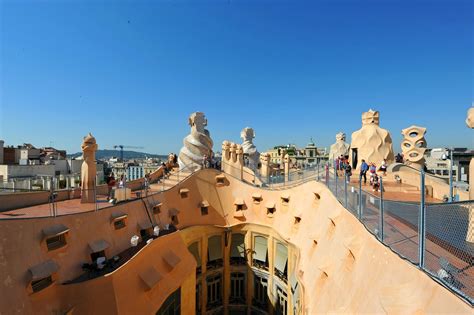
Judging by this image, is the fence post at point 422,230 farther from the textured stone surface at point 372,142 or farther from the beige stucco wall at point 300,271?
the textured stone surface at point 372,142

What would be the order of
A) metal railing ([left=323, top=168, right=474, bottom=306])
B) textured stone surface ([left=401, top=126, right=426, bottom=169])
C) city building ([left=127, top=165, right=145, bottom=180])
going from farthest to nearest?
city building ([left=127, top=165, right=145, bottom=180]) < textured stone surface ([left=401, top=126, right=426, bottom=169]) < metal railing ([left=323, top=168, right=474, bottom=306])

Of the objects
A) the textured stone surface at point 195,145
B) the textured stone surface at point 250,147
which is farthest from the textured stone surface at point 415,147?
the textured stone surface at point 195,145

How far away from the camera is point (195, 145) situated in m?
19.9

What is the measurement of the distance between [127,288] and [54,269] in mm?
2299

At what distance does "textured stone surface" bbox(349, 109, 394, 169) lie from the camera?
2052cm

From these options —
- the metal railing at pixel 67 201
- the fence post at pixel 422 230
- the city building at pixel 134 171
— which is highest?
the fence post at pixel 422 230

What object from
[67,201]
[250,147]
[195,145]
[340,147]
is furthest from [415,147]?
[67,201]

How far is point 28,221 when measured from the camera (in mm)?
6957

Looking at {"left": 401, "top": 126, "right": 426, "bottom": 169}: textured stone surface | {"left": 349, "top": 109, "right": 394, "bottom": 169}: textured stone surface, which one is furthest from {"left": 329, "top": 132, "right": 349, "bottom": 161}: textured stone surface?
{"left": 349, "top": 109, "right": 394, "bottom": 169}: textured stone surface

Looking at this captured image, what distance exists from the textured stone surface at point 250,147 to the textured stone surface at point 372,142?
395 inches

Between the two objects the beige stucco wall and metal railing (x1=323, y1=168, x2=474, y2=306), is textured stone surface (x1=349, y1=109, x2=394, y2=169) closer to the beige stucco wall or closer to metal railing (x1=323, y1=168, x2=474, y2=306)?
the beige stucco wall

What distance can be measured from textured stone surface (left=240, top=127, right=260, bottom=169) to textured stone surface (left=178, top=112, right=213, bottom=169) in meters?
7.58

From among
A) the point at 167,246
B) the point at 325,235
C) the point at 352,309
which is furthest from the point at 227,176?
the point at 352,309

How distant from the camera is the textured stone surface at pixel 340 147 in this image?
33.1 meters
